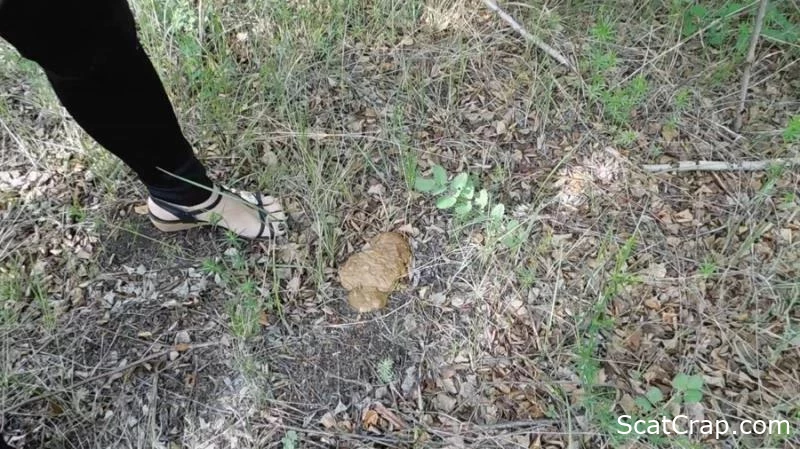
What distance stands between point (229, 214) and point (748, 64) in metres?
1.68

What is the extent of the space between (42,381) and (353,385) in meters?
0.79

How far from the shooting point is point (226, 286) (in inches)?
60.6

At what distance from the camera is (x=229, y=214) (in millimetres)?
1571

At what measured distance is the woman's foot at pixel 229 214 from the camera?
60.4 inches

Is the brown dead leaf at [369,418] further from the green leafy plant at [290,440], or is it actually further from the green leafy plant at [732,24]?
the green leafy plant at [732,24]

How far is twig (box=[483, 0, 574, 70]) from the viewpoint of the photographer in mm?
1938

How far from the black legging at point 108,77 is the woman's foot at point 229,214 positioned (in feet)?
0.28

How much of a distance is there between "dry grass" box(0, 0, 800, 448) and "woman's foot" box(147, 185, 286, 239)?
2.2 inches

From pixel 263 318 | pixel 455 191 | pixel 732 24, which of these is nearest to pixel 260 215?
pixel 263 318

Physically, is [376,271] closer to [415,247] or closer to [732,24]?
[415,247]

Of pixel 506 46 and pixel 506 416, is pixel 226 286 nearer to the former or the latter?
pixel 506 416

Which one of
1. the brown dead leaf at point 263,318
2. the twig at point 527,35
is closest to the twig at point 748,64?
the twig at point 527,35

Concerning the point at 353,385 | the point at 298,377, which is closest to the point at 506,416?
the point at 353,385

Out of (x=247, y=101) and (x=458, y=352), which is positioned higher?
(x=247, y=101)
